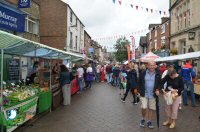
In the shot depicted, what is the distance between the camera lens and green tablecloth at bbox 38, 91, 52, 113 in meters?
8.62

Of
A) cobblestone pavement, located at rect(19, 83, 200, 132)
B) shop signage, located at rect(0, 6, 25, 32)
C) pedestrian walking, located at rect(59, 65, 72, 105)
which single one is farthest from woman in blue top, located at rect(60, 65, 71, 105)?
shop signage, located at rect(0, 6, 25, 32)

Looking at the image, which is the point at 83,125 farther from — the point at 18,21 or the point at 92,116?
the point at 18,21

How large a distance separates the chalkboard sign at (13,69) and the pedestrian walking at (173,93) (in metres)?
6.86

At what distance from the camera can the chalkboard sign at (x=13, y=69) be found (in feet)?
37.2

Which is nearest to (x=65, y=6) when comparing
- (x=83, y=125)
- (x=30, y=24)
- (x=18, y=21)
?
(x=30, y=24)

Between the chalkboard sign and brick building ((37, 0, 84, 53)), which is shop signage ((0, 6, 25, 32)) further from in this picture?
brick building ((37, 0, 84, 53))

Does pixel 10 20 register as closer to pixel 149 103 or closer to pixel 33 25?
pixel 149 103

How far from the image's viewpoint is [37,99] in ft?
27.4

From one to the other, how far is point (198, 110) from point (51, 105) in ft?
18.1

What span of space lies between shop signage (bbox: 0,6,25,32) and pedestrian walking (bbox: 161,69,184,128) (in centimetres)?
466

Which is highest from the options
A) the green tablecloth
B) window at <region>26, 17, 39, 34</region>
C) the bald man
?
window at <region>26, 17, 39, 34</region>

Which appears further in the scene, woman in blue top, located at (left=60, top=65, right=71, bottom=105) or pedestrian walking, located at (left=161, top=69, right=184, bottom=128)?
woman in blue top, located at (left=60, top=65, right=71, bottom=105)

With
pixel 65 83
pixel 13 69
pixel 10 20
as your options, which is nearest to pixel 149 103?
pixel 10 20

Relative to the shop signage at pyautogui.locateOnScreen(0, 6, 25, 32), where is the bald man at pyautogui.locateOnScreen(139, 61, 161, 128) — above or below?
below
